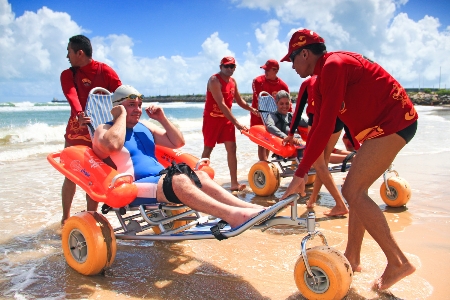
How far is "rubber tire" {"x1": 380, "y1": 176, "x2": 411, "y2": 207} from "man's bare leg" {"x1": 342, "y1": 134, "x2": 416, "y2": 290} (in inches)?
94.9

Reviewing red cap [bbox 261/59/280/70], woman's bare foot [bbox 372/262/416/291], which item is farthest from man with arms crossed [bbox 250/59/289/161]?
woman's bare foot [bbox 372/262/416/291]

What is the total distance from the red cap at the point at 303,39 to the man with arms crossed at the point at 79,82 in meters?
2.27

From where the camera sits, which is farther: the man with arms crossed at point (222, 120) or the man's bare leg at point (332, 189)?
the man with arms crossed at point (222, 120)

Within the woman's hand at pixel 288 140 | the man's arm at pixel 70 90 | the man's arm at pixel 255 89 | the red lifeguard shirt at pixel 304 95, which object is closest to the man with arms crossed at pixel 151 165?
the man's arm at pixel 70 90

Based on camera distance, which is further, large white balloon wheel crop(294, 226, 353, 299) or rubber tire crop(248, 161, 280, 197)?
rubber tire crop(248, 161, 280, 197)

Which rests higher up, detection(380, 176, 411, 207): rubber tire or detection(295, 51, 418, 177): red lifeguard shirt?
detection(295, 51, 418, 177): red lifeguard shirt

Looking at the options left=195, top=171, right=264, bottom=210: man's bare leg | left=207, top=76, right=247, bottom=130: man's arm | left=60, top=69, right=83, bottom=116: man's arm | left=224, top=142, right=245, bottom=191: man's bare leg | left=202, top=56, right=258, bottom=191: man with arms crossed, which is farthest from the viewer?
left=224, top=142, right=245, bottom=191: man's bare leg

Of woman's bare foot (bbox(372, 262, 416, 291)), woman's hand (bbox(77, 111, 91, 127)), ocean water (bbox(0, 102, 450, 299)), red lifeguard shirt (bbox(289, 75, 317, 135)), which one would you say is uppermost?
red lifeguard shirt (bbox(289, 75, 317, 135))

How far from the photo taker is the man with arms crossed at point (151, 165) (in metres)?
3.03

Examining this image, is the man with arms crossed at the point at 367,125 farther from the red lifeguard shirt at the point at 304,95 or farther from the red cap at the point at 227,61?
the red cap at the point at 227,61

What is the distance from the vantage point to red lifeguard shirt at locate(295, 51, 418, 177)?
2.56 metres

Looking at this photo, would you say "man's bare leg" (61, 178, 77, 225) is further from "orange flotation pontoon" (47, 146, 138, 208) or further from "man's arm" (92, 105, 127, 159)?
"man's arm" (92, 105, 127, 159)

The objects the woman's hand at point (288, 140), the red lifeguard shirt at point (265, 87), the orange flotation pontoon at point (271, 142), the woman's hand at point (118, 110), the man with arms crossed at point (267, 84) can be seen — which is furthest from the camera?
the red lifeguard shirt at point (265, 87)

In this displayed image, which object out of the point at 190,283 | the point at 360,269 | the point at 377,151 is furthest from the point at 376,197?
the point at 190,283
